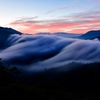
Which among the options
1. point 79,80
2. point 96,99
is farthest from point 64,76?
point 96,99

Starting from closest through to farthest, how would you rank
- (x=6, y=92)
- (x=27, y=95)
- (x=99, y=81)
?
1. (x=6, y=92)
2. (x=27, y=95)
3. (x=99, y=81)

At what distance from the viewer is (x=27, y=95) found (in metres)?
38.1

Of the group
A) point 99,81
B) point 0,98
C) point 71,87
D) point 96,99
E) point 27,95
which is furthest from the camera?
point 99,81

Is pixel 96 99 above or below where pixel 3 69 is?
below

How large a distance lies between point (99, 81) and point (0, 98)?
154359 mm

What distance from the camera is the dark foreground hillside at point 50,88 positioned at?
124 feet

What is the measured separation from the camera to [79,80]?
188m

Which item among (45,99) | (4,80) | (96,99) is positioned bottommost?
(96,99)

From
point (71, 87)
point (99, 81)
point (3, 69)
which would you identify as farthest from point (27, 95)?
point (99, 81)

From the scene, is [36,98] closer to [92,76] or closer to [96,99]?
[96,99]

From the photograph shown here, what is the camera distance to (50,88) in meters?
102

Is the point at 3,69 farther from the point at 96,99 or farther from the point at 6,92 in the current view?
the point at 96,99

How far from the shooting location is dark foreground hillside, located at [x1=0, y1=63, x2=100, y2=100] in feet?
124

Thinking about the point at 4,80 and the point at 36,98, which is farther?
the point at 4,80
